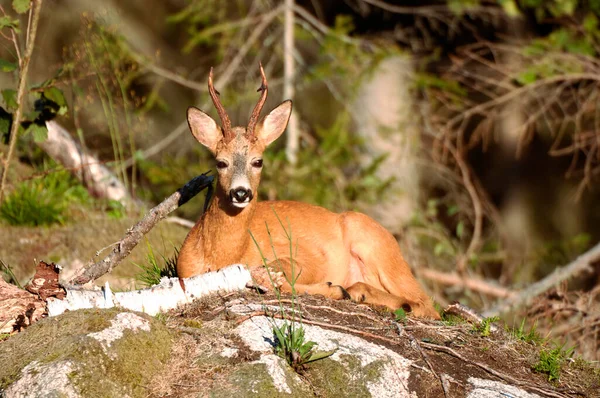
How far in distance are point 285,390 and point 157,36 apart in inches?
469

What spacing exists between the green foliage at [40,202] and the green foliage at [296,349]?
4.34 m

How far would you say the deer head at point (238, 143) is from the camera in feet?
17.6

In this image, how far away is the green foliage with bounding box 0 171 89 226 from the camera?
7719mm

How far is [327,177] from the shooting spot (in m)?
10.6

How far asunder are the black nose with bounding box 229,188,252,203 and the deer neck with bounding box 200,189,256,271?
0.25 metres

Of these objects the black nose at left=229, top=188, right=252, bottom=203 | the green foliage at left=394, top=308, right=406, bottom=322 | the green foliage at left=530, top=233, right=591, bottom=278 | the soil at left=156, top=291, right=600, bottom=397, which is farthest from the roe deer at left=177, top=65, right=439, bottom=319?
the green foliage at left=530, top=233, right=591, bottom=278

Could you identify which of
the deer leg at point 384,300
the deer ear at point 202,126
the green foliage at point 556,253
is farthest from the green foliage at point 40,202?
the green foliage at point 556,253

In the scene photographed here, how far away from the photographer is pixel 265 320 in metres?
4.39

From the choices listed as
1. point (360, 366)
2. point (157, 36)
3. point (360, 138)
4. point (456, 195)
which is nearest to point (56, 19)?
point (157, 36)

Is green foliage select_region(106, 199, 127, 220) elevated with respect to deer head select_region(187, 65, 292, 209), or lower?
elevated

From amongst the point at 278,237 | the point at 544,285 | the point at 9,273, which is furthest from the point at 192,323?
the point at 544,285

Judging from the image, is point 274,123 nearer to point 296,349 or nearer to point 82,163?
point 296,349

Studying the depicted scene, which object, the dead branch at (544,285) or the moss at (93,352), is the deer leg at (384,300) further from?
the dead branch at (544,285)

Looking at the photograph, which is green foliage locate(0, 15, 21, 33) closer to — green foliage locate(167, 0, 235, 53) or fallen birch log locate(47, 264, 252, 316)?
fallen birch log locate(47, 264, 252, 316)
